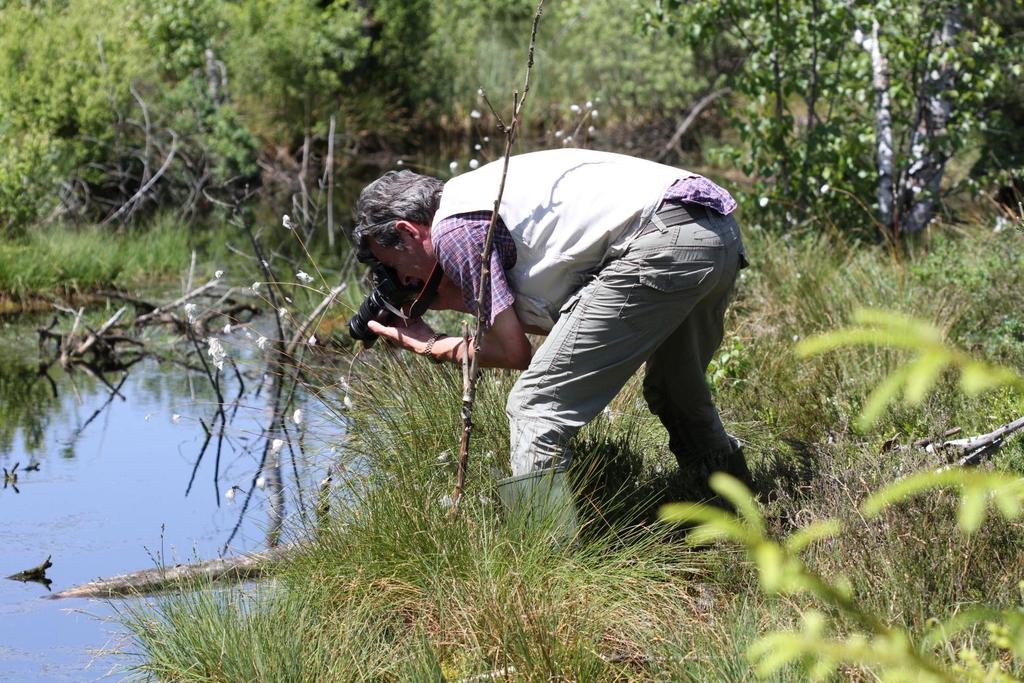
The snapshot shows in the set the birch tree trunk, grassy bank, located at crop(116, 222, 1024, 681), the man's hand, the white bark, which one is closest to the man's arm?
the man's hand

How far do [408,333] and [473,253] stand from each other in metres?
0.52

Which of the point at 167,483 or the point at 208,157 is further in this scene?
the point at 208,157

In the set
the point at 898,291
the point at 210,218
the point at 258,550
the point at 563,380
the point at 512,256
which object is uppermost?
the point at 512,256

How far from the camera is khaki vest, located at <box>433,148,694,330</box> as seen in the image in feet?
12.5

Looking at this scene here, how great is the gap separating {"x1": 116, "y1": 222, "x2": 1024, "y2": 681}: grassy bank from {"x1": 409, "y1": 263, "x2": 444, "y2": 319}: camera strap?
23.3 inches

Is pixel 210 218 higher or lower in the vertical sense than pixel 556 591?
lower

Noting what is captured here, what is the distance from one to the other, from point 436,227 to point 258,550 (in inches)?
77.7

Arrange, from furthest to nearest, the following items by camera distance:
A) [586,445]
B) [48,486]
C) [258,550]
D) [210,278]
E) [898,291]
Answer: [210,278] < [898,291] < [48,486] < [258,550] < [586,445]

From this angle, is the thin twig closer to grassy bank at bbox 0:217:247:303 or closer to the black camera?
the black camera

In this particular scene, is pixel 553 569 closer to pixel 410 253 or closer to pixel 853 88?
pixel 410 253

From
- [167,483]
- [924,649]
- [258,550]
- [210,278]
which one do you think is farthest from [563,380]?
[210,278]

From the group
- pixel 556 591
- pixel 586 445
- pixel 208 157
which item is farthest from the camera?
pixel 208 157

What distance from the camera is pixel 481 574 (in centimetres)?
369

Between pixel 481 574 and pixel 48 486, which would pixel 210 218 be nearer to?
pixel 48 486
